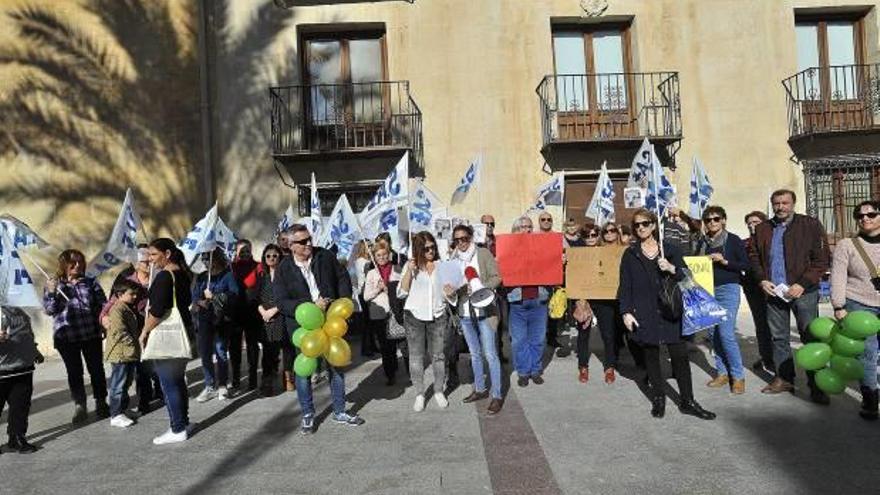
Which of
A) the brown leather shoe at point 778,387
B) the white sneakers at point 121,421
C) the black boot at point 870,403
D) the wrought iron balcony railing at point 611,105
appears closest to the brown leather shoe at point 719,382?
the brown leather shoe at point 778,387

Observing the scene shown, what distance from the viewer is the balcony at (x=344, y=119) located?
12383 millimetres

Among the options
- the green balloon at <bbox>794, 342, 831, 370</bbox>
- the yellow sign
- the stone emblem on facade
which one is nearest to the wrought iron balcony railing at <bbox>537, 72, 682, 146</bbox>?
the stone emblem on facade

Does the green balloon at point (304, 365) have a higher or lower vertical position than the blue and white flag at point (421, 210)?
lower

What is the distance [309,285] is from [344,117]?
730cm

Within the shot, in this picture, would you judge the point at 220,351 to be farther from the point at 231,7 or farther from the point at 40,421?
the point at 231,7

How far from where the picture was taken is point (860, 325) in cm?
501

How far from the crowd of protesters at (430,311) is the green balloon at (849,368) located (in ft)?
0.58

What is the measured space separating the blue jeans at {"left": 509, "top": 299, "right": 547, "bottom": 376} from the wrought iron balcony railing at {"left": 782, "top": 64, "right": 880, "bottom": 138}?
330 inches

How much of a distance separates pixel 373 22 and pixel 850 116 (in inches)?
368

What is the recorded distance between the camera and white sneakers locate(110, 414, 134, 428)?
6195mm

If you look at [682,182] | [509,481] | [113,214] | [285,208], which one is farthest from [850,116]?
[113,214]

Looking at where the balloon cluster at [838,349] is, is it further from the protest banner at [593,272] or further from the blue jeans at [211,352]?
the blue jeans at [211,352]

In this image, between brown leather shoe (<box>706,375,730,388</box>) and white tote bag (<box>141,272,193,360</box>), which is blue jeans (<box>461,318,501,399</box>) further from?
white tote bag (<box>141,272,193,360</box>)

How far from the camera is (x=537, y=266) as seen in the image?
708 centimetres
